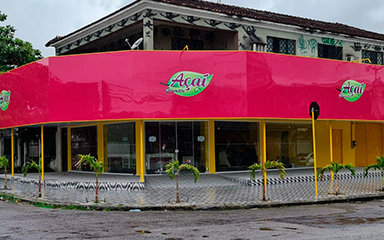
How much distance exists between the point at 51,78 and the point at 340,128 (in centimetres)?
1432

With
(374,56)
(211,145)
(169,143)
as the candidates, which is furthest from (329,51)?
(169,143)

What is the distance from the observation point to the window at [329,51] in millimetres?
24180

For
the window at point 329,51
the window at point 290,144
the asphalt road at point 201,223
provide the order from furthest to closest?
1. the window at point 329,51
2. the window at point 290,144
3. the asphalt road at point 201,223

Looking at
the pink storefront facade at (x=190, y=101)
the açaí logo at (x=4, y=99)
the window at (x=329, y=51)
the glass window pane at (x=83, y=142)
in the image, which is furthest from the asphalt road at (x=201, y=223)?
the window at (x=329, y=51)

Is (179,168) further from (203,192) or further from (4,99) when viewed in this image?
(4,99)

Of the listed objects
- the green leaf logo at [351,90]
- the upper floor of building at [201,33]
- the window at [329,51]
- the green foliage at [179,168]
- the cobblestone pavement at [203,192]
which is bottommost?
the cobblestone pavement at [203,192]

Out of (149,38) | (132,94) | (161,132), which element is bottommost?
(161,132)

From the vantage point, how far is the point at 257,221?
9.95 metres

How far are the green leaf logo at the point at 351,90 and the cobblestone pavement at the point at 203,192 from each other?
354cm

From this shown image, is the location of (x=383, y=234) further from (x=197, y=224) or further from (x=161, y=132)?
(x=161, y=132)

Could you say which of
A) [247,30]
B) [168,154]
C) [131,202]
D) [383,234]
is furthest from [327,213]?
[247,30]

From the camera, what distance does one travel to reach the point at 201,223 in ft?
32.0

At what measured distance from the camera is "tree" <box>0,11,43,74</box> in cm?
2844

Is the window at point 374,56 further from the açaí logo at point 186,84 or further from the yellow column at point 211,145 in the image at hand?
the açaí logo at point 186,84
